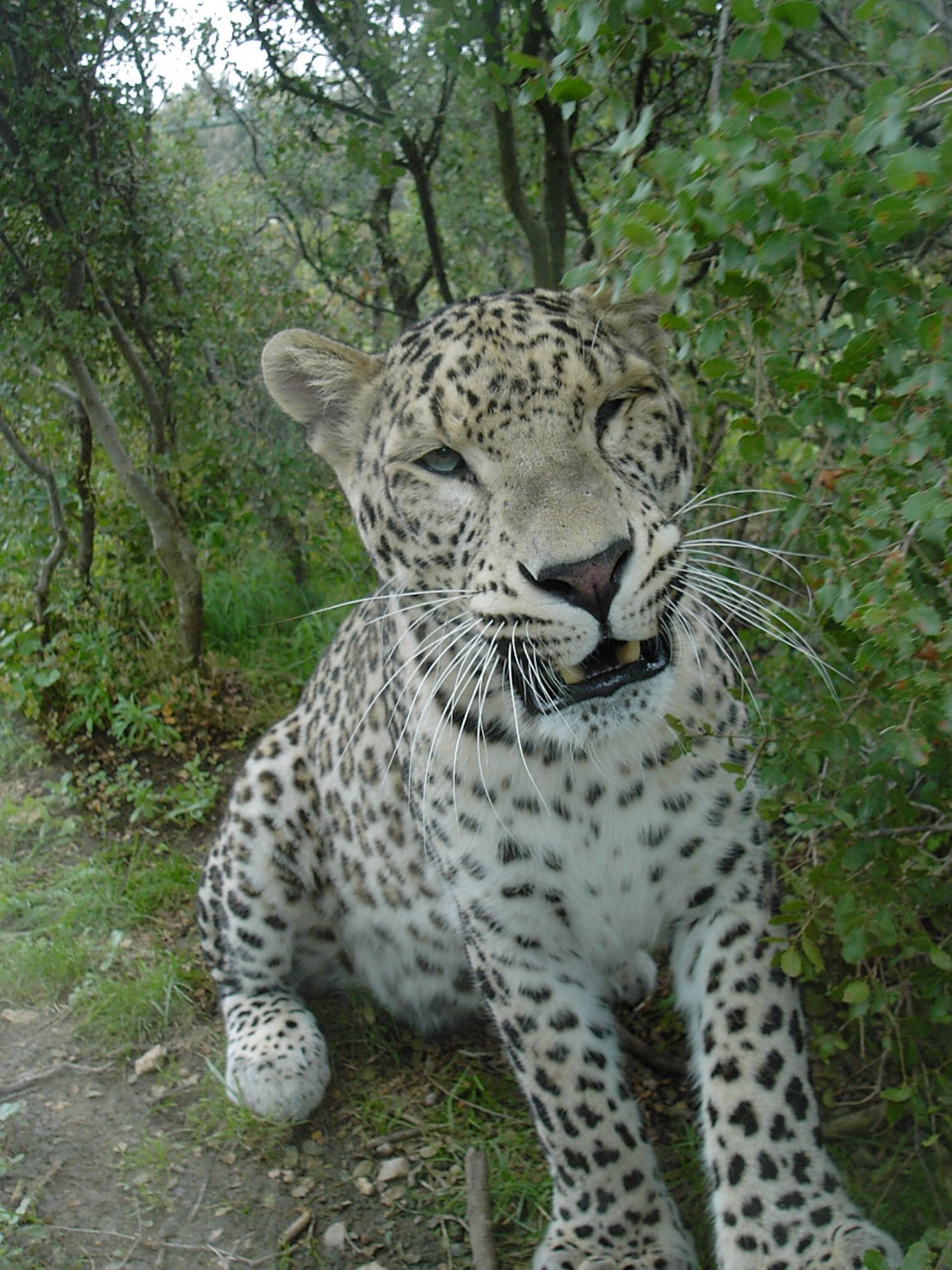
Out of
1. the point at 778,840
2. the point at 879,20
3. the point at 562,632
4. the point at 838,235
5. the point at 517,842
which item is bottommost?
the point at 778,840

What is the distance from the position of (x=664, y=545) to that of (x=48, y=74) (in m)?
4.44

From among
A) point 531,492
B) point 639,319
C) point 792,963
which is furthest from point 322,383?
point 792,963

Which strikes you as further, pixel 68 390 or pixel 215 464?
pixel 215 464

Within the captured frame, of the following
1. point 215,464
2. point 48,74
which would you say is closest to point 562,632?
point 48,74

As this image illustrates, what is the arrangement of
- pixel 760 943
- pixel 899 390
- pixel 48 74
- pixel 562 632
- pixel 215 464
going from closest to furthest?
pixel 899 390
pixel 562 632
pixel 760 943
pixel 48 74
pixel 215 464

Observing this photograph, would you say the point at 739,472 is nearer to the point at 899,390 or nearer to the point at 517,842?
the point at 517,842

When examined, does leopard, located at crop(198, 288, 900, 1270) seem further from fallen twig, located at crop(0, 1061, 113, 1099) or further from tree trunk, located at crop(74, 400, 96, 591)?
tree trunk, located at crop(74, 400, 96, 591)

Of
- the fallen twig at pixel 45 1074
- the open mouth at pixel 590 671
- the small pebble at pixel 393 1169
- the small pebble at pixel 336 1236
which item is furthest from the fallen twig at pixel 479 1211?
the open mouth at pixel 590 671

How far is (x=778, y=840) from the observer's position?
15.5 feet

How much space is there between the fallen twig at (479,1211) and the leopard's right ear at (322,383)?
241cm

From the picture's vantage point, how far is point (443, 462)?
3766 mm

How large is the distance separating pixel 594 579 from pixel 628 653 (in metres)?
0.30

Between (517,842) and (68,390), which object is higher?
(68,390)

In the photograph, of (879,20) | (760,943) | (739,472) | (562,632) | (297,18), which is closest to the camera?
(879,20)
